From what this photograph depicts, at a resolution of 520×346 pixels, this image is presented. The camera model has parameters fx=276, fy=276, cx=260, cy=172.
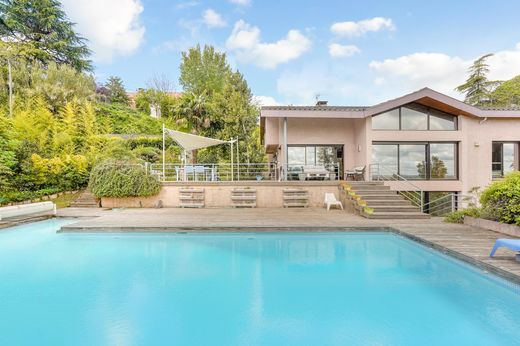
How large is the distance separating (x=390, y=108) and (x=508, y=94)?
27.7 metres

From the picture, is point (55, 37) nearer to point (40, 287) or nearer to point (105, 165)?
point (105, 165)

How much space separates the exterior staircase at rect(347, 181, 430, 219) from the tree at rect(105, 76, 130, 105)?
3988 cm

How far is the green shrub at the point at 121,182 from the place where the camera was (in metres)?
12.9

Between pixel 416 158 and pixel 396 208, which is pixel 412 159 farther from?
pixel 396 208

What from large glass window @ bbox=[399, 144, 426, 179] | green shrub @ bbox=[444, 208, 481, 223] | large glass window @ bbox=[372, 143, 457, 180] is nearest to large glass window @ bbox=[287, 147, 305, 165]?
large glass window @ bbox=[372, 143, 457, 180]

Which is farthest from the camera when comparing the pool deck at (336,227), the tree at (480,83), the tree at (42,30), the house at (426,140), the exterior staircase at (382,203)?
the tree at (480,83)

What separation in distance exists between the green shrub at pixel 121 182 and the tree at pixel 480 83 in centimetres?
3690

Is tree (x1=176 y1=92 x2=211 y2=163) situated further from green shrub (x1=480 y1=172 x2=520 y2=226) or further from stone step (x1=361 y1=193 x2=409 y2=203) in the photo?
green shrub (x1=480 y1=172 x2=520 y2=226)

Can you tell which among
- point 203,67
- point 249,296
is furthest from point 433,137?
point 203,67

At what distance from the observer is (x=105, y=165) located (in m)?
13.2

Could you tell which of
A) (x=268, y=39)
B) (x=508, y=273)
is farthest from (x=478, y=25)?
(x=508, y=273)

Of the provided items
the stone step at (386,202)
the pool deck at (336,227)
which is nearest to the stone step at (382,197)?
the stone step at (386,202)

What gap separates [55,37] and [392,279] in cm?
3819

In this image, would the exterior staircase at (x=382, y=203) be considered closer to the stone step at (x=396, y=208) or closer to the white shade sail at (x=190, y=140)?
the stone step at (x=396, y=208)
